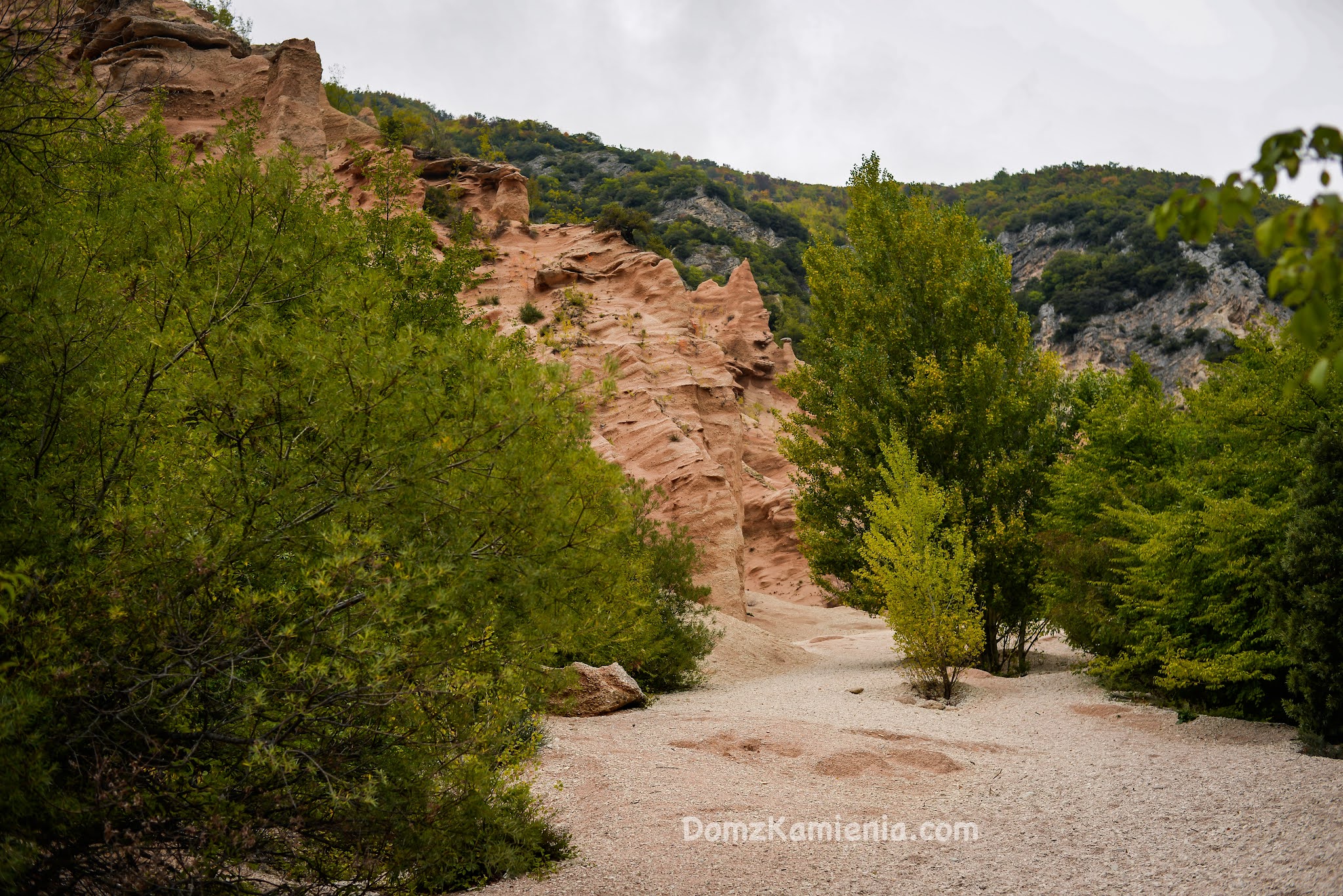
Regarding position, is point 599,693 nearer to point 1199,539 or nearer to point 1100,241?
point 1199,539

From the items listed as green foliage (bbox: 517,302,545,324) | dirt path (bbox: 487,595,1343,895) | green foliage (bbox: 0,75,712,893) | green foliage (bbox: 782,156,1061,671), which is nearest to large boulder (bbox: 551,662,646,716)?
dirt path (bbox: 487,595,1343,895)

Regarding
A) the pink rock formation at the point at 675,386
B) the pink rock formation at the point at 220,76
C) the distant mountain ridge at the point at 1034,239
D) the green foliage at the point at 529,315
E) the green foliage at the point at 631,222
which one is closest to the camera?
the pink rock formation at the point at 675,386

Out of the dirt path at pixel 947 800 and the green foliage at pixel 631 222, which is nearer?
the dirt path at pixel 947 800

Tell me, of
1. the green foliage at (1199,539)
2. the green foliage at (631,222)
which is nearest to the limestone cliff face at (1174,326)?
the green foliage at (631,222)

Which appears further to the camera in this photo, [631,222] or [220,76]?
[631,222]

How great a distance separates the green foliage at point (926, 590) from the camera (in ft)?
38.1

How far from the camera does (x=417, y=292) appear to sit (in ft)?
29.5

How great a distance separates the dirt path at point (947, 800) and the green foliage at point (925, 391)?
5.08m

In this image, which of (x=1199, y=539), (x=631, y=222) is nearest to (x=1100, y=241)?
(x=631, y=222)

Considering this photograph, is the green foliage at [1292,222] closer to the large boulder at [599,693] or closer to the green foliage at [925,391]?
the large boulder at [599,693]

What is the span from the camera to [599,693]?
10.6 m

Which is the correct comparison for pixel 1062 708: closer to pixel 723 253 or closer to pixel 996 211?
pixel 723 253

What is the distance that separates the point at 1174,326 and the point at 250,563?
64190 mm

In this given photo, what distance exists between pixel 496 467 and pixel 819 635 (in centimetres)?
2172
